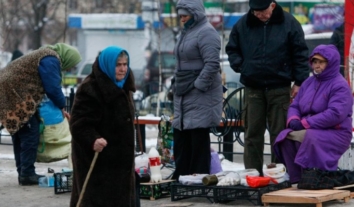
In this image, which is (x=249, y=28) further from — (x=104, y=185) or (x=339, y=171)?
(x=104, y=185)

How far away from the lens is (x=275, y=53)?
369 inches

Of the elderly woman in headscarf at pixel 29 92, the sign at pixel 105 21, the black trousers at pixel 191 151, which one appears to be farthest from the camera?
the sign at pixel 105 21

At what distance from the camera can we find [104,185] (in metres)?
7.32

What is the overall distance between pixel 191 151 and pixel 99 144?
272 cm

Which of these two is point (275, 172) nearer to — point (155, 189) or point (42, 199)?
point (155, 189)

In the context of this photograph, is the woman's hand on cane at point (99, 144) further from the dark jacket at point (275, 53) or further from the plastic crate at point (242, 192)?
the dark jacket at point (275, 53)

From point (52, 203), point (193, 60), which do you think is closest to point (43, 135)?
point (52, 203)

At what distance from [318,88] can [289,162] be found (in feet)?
2.46

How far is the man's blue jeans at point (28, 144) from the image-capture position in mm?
10398

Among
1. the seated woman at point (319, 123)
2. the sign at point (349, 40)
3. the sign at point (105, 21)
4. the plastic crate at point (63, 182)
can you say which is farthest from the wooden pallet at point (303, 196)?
the sign at point (105, 21)

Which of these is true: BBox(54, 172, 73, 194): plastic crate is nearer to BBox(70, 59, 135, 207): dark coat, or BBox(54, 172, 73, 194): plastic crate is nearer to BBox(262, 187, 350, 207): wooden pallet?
BBox(262, 187, 350, 207): wooden pallet

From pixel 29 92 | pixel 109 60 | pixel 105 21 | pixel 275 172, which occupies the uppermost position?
pixel 109 60

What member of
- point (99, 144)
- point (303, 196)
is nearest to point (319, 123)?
point (303, 196)

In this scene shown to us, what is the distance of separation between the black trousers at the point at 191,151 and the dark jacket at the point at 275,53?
2.36 feet
